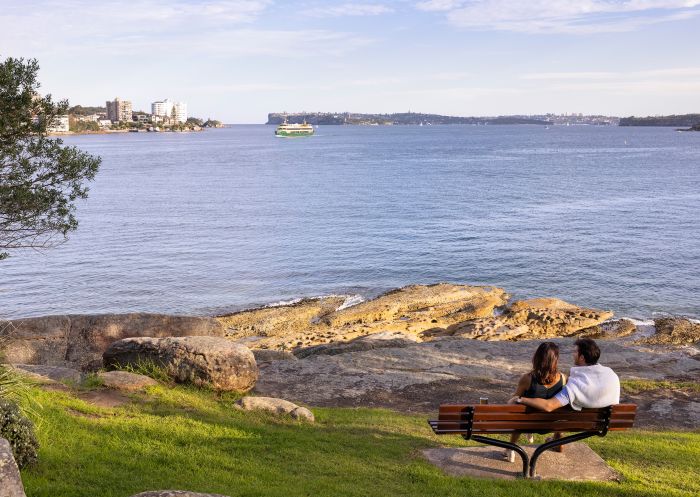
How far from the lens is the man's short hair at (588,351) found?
7.87 meters

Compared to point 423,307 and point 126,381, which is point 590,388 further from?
point 423,307

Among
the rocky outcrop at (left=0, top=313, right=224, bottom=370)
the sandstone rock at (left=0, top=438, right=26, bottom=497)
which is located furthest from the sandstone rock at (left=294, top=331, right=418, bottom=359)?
the sandstone rock at (left=0, top=438, right=26, bottom=497)

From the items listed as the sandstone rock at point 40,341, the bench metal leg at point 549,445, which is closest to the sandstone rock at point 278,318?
the sandstone rock at point 40,341

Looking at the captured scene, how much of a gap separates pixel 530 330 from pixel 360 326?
6.44 metres

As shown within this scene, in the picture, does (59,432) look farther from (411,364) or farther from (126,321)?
(411,364)

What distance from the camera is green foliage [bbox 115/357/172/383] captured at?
1184 cm

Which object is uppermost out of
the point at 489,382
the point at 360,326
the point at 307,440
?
the point at 307,440

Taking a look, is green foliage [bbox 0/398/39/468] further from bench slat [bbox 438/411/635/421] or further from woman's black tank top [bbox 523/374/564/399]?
woman's black tank top [bbox 523/374/564/399]

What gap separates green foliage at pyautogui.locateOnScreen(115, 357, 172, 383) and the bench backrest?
229 inches

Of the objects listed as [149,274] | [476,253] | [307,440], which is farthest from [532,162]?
[307,440]

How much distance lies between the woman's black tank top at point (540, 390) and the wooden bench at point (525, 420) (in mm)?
302

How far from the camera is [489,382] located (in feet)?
48.3

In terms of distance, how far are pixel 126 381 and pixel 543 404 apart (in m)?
6.93

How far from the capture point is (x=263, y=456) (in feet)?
26.6
